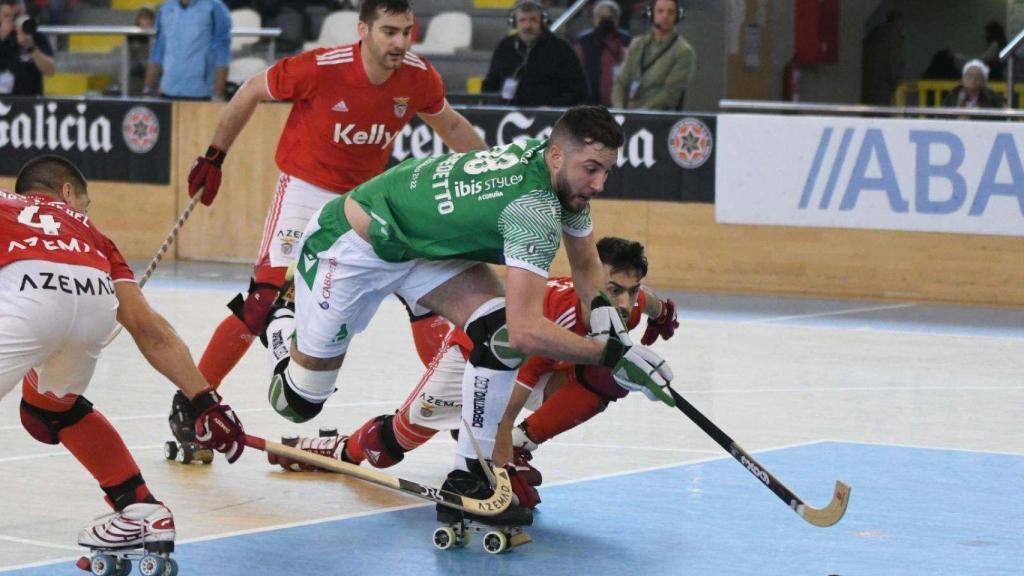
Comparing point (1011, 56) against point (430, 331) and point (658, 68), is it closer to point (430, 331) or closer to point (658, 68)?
point (658, 68)

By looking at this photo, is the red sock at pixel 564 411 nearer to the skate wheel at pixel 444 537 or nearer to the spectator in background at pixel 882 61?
the skate wheel at pixel 444 537

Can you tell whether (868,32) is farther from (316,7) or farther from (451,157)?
(451,157)

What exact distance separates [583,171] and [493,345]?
27.8 inches

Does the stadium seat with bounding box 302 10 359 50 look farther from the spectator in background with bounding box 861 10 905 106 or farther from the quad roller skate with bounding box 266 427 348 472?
the quad roller skate with bounding box 266 427 348 472

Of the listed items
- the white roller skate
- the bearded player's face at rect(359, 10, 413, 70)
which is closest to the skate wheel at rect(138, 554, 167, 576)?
the white roller skate

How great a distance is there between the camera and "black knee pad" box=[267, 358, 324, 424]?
728 centimetres

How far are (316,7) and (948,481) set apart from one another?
47.4ft

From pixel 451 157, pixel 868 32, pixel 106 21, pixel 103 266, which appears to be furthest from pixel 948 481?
pixel 106 21

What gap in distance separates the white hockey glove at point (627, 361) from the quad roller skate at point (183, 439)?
2020mm

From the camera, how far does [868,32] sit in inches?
828

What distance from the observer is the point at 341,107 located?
827 cm

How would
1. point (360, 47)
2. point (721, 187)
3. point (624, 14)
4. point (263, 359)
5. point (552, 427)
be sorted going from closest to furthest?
1. point (552, 427)
2. point (360, 47)
3. point (263, 359)
4. point (721, 187)
5. point (624, 14)

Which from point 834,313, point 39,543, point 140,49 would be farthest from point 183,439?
point 140,49

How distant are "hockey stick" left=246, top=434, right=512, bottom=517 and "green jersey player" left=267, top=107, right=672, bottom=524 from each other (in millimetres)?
85
